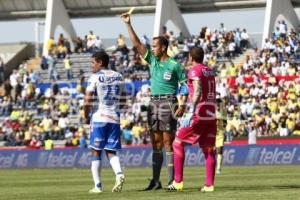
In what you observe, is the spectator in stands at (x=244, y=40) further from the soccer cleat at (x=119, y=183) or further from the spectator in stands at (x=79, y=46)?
A: the soccer cleat at (x=119, y=183)

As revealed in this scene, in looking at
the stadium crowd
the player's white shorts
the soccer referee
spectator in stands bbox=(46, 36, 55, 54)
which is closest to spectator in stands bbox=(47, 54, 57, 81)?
the stadium crowd

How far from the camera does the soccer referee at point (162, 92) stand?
1723 centimetres

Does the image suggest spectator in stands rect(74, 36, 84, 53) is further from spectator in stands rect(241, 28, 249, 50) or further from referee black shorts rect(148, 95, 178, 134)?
referee black shorts rect(148, 95, 178, 134)

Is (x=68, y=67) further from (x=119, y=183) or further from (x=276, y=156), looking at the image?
(x=119, y=183)

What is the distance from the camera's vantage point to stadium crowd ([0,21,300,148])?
134 ft

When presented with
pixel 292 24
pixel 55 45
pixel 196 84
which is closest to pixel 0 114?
pixel 55 45

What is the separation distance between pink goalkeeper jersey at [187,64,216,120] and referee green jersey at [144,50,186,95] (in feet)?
2.78

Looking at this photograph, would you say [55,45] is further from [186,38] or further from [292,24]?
Answer: [292,24]

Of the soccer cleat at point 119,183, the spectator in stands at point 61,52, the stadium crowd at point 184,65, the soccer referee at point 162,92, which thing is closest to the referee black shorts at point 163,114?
the soccer referee at point 162,92

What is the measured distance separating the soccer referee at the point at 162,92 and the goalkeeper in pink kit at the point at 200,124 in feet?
2.22

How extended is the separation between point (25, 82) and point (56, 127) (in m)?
8.10

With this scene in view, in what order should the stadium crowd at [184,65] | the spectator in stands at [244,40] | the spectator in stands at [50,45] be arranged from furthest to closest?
the spectator in stands at [50,45] < the spectator in stands at [244,40] < the stadium crowd at [184,65]

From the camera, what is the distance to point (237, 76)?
45.4 m

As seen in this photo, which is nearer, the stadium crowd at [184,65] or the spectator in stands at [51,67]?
the stadium crowd at [184,65]
